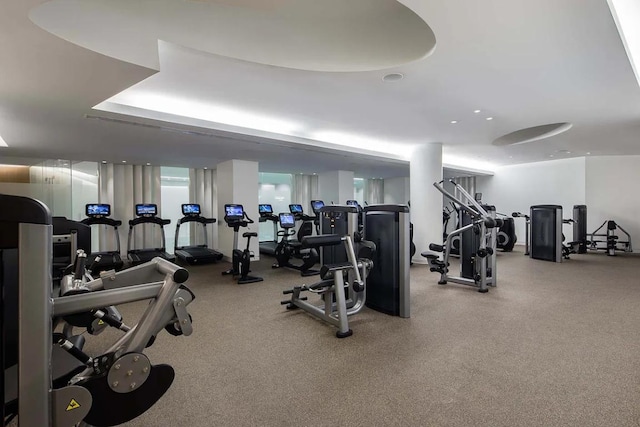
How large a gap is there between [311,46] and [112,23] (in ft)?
5.83

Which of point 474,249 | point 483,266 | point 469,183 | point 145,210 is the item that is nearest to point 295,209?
point 145,210

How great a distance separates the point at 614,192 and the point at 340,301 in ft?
33.9

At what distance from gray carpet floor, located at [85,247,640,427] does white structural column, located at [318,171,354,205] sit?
5862 mm

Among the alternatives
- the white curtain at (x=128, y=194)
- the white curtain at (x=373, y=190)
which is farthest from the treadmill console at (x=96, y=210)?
the white curtain at (x=373, y=190)

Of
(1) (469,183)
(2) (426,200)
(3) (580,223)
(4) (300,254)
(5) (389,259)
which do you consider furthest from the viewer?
(1) (469,183)

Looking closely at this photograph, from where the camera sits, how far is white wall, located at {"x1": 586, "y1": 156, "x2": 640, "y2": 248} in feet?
29.5

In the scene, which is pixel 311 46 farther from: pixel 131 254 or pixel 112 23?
pixel 131 254

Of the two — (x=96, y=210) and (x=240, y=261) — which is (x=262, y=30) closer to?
(x=240, y=261)

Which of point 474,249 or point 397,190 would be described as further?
point 397,190

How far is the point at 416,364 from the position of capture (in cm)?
257

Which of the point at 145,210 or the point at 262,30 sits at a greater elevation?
the point at 262,30

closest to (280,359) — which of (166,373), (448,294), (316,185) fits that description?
(166,373)

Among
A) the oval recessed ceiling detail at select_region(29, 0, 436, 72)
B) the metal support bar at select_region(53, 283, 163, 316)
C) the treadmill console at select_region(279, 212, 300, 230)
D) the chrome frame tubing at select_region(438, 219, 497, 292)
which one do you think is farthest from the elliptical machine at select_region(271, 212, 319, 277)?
the metal support bar at select_region(53, 283, 163, 316)

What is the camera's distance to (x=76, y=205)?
7.25 metres
